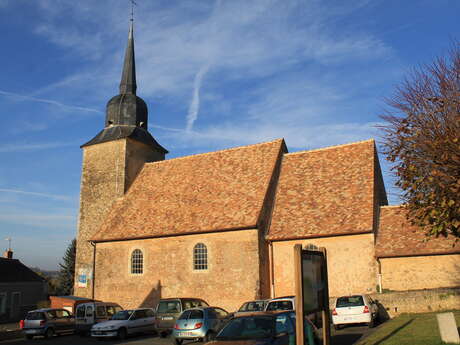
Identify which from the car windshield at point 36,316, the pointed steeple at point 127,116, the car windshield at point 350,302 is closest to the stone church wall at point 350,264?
the car windshield at point 350,302

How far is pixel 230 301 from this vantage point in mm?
21484

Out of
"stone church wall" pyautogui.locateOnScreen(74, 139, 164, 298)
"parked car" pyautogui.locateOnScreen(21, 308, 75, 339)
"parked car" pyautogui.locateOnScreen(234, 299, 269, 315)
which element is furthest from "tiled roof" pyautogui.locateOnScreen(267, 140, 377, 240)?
"stone church wall" pyautogui.locateOnScreen(74, 139, 164, 298)

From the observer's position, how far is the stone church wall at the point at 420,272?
62.7 feet

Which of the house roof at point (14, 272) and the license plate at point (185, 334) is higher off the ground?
the house roof at point (14, 272)

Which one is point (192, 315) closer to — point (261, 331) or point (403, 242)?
point (261, 331)

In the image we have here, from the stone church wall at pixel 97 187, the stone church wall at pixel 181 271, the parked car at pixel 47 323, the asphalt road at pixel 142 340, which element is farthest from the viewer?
the stone church wall at pixel 97 187

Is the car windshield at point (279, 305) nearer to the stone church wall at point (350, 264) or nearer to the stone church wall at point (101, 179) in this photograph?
the stone church wall at point (350, 264)

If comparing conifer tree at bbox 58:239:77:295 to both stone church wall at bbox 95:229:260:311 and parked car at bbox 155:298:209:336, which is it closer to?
stone church wall at bbox 95:229:260:311

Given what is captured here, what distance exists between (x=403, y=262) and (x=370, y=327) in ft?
17.7

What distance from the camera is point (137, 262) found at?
24.9m

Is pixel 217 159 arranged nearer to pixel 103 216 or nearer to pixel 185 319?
pixel 103 216

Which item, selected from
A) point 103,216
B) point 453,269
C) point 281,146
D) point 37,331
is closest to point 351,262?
point 453,269

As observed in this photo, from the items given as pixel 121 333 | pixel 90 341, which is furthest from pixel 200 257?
pixel 90 341

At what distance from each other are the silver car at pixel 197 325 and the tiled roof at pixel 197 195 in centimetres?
736
